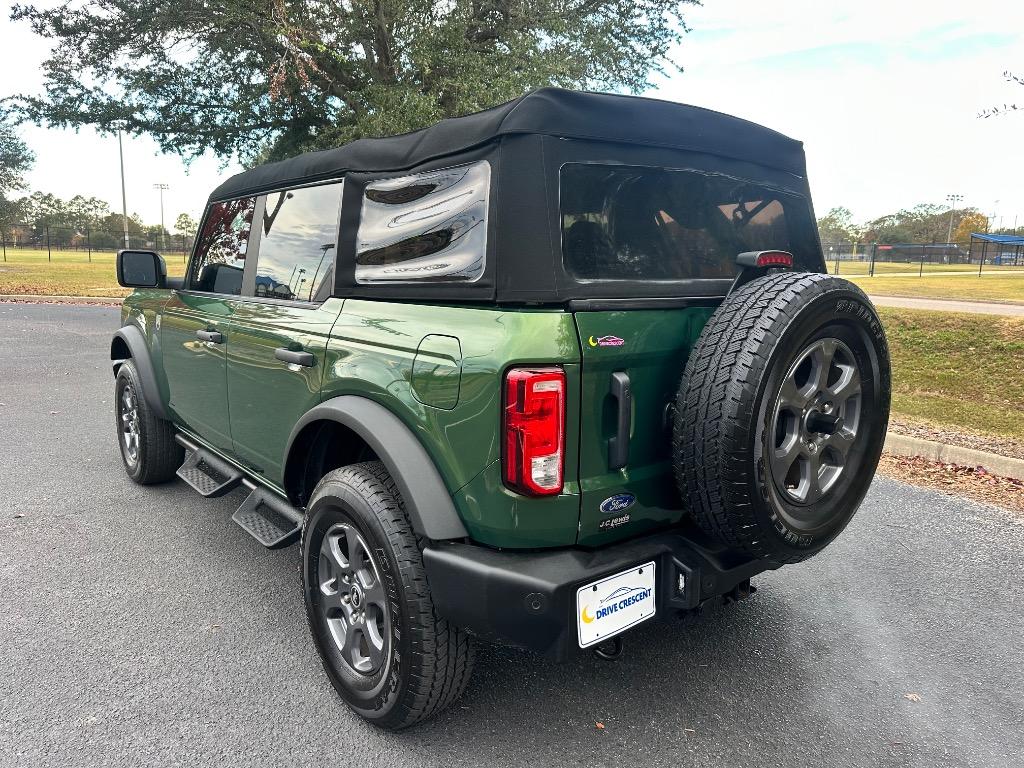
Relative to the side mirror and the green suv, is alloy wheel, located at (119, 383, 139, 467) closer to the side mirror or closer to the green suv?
the side mirror

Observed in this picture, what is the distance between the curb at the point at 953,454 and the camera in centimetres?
494

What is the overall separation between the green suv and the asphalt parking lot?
0.32m

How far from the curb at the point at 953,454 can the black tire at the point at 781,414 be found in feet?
11.3

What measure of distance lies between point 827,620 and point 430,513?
2.03m

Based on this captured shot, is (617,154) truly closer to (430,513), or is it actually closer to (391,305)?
(391,305)

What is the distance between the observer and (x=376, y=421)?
7.31 feet

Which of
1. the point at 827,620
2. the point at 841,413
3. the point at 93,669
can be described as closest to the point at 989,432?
the point at 827,620

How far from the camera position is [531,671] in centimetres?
262

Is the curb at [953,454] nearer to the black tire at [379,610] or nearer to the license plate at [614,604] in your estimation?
the license plate at [614,604]

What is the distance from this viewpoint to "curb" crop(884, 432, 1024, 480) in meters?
4.94

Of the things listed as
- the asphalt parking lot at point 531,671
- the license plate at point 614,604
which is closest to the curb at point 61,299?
the asphalt parking lot at point 531,671

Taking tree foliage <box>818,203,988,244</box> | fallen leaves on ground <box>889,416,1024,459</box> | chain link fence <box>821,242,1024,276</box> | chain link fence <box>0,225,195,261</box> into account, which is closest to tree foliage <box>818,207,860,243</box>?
tree foliage <box>818,203,988,244</box>

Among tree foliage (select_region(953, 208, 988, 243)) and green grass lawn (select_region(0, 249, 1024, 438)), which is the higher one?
tree foliage (select_region(953, 208, 988, 243))

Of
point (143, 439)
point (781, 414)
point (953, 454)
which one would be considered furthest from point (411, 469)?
point (953, 454)
